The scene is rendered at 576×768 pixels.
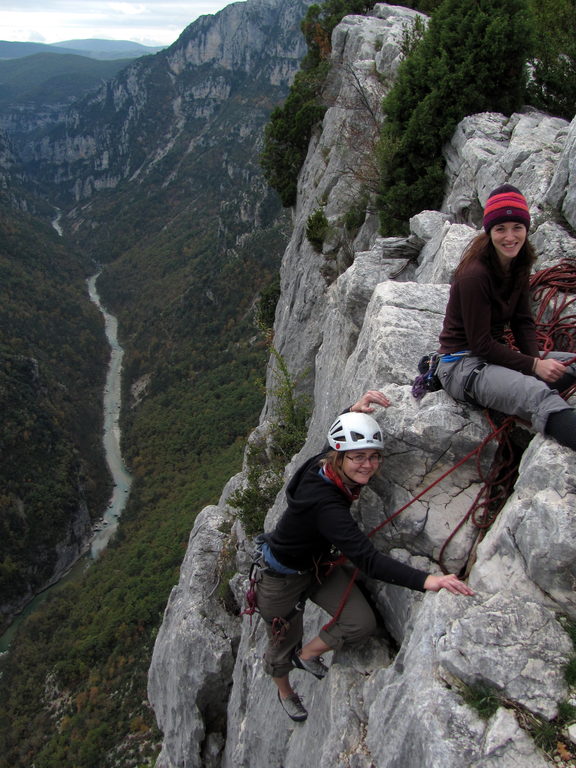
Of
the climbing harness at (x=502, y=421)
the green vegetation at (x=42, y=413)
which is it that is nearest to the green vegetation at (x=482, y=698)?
the climbing harness at (x=502, y=421)

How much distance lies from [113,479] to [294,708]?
8054 cm

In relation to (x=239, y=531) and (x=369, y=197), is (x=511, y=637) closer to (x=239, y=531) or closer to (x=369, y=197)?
(x=239, y=531)

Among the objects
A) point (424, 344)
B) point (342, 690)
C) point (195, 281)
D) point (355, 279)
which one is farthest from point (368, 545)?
point (195, 281)

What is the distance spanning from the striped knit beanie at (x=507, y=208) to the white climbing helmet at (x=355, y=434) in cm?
208

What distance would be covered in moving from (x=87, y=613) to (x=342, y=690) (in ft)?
170

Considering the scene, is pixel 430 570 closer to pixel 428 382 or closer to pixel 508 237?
pixel 428 382

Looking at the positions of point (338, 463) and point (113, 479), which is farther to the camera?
point (113, 479)

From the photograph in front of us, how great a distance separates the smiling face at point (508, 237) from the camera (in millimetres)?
4488

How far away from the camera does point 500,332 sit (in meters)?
5.21

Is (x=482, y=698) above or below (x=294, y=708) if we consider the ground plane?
above

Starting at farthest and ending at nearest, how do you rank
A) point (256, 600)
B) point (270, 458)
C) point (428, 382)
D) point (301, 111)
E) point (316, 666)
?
point (301, 111), point (270, 458), point (256, 600), point (316, 666), point (428, 382)

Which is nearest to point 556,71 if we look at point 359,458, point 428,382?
point 428,382

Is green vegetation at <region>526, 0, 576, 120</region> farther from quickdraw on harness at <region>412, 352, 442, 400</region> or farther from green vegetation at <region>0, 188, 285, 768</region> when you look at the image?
green vegetation at <region>0, 188, 285, 768</region>

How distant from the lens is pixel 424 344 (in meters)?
6.21
